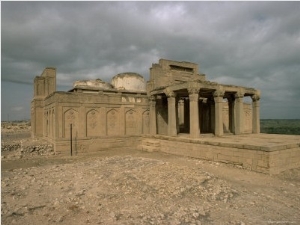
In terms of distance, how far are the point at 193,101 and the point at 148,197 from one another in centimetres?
903

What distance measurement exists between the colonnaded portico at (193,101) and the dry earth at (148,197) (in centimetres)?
617

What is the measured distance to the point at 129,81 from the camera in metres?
26.0

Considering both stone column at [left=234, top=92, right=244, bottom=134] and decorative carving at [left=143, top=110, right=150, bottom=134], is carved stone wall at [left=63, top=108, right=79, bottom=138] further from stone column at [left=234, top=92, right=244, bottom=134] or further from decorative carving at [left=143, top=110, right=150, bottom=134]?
stone column at [left=234, top=92, right=244, bottom=134]

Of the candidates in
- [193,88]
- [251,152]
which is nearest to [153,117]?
[193,88]

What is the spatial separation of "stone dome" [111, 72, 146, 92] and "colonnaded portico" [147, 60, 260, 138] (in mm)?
4186

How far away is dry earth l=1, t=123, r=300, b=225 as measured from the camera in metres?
5.55

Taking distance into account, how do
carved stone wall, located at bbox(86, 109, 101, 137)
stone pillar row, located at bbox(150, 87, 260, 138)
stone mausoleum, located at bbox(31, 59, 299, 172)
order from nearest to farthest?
1. stone pillar row, located at bbox(150, 87, 260, 138)
2. stone mausoleum, located at bbox(31, 59, 299, 172)
3. carved stone wall, located at bbox(86, 109, 101, 137)

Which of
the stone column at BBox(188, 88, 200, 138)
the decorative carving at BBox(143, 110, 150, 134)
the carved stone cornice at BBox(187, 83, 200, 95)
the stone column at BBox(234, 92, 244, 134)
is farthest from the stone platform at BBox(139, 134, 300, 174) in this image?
the decorative carving at BBox(143, 110, 150, 134)

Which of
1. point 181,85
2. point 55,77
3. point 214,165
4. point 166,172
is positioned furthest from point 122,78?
point 166,172

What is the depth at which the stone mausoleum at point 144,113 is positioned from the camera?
15.9 meters

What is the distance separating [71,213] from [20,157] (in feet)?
41.5

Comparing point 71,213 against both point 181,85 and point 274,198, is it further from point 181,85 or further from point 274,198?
point 181,85

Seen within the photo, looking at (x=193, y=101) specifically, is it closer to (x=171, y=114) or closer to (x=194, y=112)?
(x=194, y=112)

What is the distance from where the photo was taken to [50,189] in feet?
25.1
